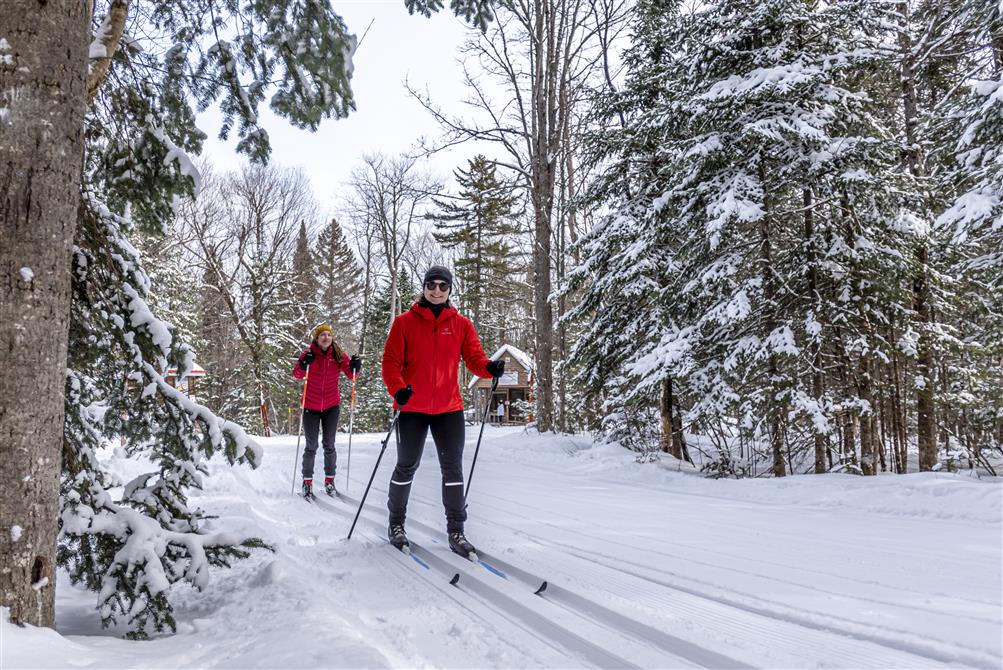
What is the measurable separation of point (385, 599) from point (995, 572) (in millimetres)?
3464

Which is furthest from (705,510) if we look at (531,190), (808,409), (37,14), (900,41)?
(531,190)

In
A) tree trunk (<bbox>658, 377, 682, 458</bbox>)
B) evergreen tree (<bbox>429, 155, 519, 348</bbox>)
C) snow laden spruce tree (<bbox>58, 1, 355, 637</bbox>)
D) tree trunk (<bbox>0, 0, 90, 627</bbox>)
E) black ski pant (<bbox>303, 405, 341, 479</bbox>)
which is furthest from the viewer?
evergreen tree (<bbox>429, 155, 519, 348</bbox>)

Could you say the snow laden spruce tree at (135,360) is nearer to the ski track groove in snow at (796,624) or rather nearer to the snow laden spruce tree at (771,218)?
the ski track groove in snow at (796,624)

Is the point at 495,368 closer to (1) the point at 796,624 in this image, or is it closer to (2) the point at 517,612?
(2) the point at 517,612

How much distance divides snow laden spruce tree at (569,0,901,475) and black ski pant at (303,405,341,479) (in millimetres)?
4304

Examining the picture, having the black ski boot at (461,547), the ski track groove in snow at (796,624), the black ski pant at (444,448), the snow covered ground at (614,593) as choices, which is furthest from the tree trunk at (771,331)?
the black ski boot at (461,547)

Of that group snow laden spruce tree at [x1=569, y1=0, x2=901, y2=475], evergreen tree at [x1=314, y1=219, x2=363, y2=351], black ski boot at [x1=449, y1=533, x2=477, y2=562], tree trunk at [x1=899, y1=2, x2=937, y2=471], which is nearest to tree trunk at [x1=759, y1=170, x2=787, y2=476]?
snow laden spruce tree at [x1=569, y1=0, x2=901, y2=475]

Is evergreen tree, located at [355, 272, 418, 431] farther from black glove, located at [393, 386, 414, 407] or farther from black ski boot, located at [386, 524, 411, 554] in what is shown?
black glove, located at [393, 386, 414, 407]

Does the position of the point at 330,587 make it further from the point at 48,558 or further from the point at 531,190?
the point at 531,190

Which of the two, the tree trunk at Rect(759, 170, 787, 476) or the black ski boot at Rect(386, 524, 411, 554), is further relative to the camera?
the tree trunk at Rect(759, 170, 787, 476)

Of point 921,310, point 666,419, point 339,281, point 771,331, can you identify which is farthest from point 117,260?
point 339,281

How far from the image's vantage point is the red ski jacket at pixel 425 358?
4195 millimetres

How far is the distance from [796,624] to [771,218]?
669 centimetres

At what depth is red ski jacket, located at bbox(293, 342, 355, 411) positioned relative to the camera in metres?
7.19
